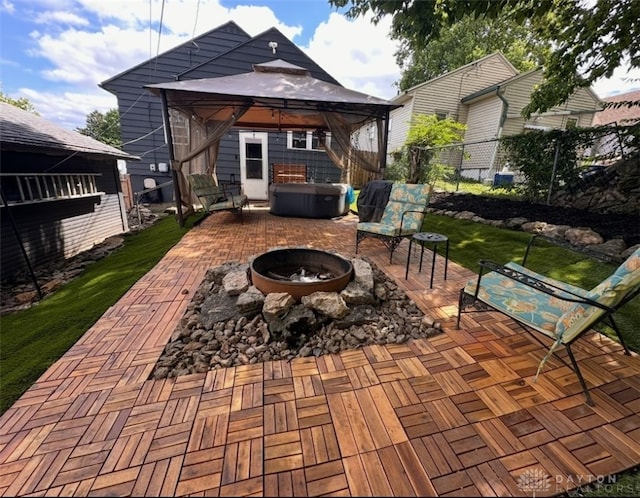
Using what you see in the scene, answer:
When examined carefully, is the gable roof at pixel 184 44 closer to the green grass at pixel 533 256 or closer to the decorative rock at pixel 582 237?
the green grass at pixel 533 256

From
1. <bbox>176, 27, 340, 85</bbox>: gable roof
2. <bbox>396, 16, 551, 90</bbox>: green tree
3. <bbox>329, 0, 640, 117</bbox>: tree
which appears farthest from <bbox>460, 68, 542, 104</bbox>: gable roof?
<bbox>176, 27, 340, 85</bbox>: gable roof

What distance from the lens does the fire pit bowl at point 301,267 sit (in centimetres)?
276

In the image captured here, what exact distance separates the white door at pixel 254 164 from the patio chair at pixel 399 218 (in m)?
6.69

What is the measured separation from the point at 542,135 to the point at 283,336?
7.43m

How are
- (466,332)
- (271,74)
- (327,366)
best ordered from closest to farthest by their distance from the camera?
(327,366) → (466,332) → (271,74)

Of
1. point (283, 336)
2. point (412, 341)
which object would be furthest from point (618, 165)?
point (283, 336)

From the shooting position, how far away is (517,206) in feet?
21.0

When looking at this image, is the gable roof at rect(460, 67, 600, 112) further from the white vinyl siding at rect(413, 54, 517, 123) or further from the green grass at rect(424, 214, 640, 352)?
the green grass at rect(424, 214, 640, 352)

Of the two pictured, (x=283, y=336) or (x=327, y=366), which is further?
(x=283, y=336)

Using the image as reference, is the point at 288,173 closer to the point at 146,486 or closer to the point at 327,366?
the point at 327,366

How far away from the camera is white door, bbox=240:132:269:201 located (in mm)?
9898

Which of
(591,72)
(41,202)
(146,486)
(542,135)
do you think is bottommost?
(146,486)

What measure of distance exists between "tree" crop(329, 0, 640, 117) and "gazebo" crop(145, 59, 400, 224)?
209 centimetres

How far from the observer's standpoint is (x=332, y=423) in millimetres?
1572
